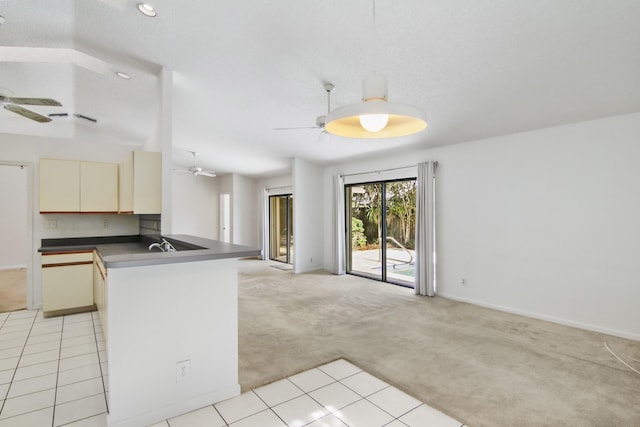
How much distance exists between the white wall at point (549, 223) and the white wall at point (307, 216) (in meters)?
3.01

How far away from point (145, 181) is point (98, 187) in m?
1.40

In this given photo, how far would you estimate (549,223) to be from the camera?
3.90 metres

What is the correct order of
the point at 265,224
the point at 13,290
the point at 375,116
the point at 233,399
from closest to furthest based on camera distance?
1. the point at 375,116
2. the point at 233,399
3. the point at 13,290
4. the point at 265,224

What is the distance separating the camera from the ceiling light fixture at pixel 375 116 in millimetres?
1207

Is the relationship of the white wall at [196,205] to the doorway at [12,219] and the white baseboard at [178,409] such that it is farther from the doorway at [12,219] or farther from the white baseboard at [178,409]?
the white baseboard at [178,409]

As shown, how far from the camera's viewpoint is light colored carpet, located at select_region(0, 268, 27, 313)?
4.46 m

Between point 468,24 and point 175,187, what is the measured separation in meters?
8.44

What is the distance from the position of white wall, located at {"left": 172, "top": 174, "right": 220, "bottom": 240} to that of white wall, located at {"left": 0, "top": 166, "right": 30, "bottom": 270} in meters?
3.25

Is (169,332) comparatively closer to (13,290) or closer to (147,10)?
(147,10)

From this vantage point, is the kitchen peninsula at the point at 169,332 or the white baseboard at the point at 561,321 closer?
the kitchen peninsula at the point at 169,332

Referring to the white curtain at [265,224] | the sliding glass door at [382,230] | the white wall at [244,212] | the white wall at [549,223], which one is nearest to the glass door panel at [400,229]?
the sliding glass door at [382,230]

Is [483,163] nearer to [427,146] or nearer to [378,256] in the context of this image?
[427,146]

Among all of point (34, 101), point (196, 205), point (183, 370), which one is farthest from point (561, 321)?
point (196, 205)

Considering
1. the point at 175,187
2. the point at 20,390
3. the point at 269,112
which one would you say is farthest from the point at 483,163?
the point at 175,187
